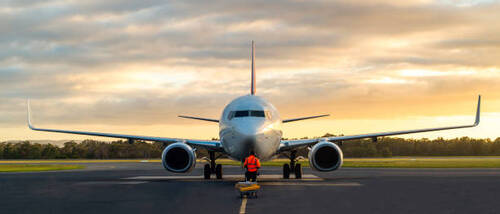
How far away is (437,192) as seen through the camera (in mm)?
15852

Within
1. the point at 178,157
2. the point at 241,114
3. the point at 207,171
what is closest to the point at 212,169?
the point at 207,171

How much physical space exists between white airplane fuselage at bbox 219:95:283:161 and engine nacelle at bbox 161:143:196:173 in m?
1.56

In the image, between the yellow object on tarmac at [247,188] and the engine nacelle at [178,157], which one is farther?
the engine nacelle at [178,157]

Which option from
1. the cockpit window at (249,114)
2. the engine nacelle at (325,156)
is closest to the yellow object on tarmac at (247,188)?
the cockpit window at (249,114)

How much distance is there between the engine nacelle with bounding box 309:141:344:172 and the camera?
22.0 meters

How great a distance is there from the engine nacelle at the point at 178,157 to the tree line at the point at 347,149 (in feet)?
77.7

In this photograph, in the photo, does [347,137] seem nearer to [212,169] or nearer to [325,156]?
[325,156]

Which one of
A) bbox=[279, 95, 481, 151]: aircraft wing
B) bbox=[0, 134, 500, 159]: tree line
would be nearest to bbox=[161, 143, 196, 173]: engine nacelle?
bbox=[279, 95, 481, 151]: aircraft wing

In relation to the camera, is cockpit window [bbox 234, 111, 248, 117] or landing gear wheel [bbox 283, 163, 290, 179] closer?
cockpit window [bbox 234, 111, 248, 117]

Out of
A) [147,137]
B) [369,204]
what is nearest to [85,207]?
[369,204]

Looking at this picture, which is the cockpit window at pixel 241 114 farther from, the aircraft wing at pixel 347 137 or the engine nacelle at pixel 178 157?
the aircraft wing at pixel 347 137

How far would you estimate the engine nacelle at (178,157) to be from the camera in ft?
71.8

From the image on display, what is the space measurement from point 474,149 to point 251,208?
5916 centimetres

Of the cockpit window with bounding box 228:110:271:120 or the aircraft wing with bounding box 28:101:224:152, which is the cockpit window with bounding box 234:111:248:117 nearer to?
the cockpit window with bounding box 228:110:271:120
